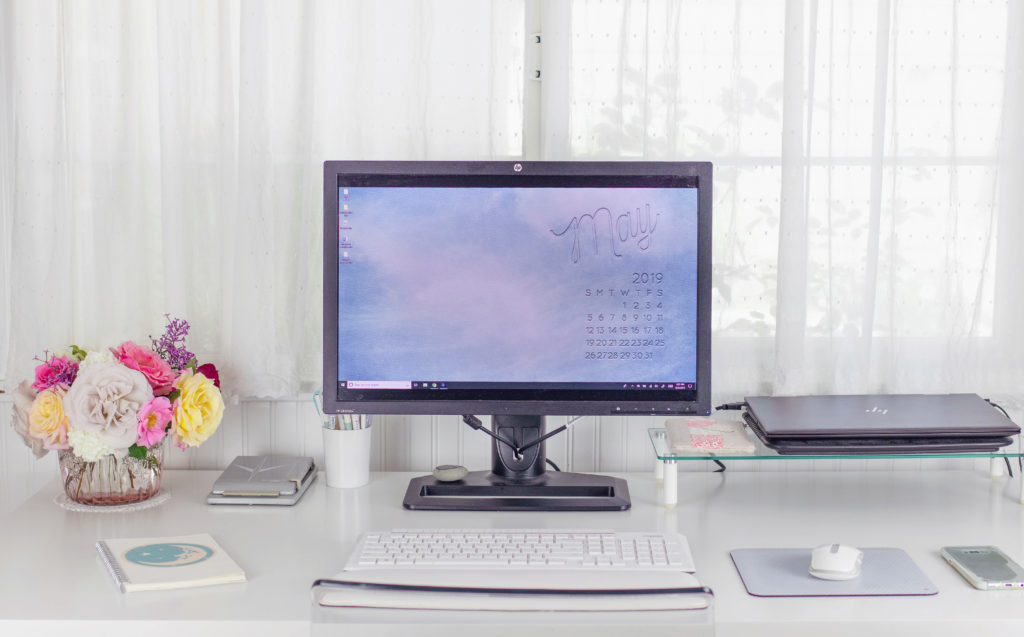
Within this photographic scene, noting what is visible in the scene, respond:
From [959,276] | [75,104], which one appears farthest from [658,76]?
[75,104]

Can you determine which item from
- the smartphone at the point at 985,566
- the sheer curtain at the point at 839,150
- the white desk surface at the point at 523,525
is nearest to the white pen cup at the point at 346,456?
the white desk surface at the point at 523,525

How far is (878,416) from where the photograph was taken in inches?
59.6

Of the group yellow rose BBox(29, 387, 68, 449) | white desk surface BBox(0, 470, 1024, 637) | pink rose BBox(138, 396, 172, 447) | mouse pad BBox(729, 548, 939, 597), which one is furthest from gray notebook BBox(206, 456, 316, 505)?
mouse pad BBox(729, 548, 939, 597)

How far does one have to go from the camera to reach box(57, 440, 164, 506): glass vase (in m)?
1.48

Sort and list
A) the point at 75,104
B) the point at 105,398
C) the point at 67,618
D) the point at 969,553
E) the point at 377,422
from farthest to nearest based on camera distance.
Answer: the point at 377,422, the point at 75,104, the point at 105,398, the point at 969,553, the point at 67,618

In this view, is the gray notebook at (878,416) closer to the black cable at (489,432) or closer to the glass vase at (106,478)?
the black cable at (489,432)

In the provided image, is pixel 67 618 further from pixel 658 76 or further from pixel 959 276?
pixel 959 276

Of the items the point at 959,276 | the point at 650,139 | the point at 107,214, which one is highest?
the point at 650,139

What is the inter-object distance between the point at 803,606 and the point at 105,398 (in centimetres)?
103

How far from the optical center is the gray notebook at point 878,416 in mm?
1459

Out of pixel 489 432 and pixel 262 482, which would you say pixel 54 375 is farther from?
pixel 489 432

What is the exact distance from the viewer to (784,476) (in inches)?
67.1

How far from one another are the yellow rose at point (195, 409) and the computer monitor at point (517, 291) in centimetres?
20

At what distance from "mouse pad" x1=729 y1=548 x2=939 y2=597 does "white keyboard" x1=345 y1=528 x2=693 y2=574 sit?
0.09 metres
